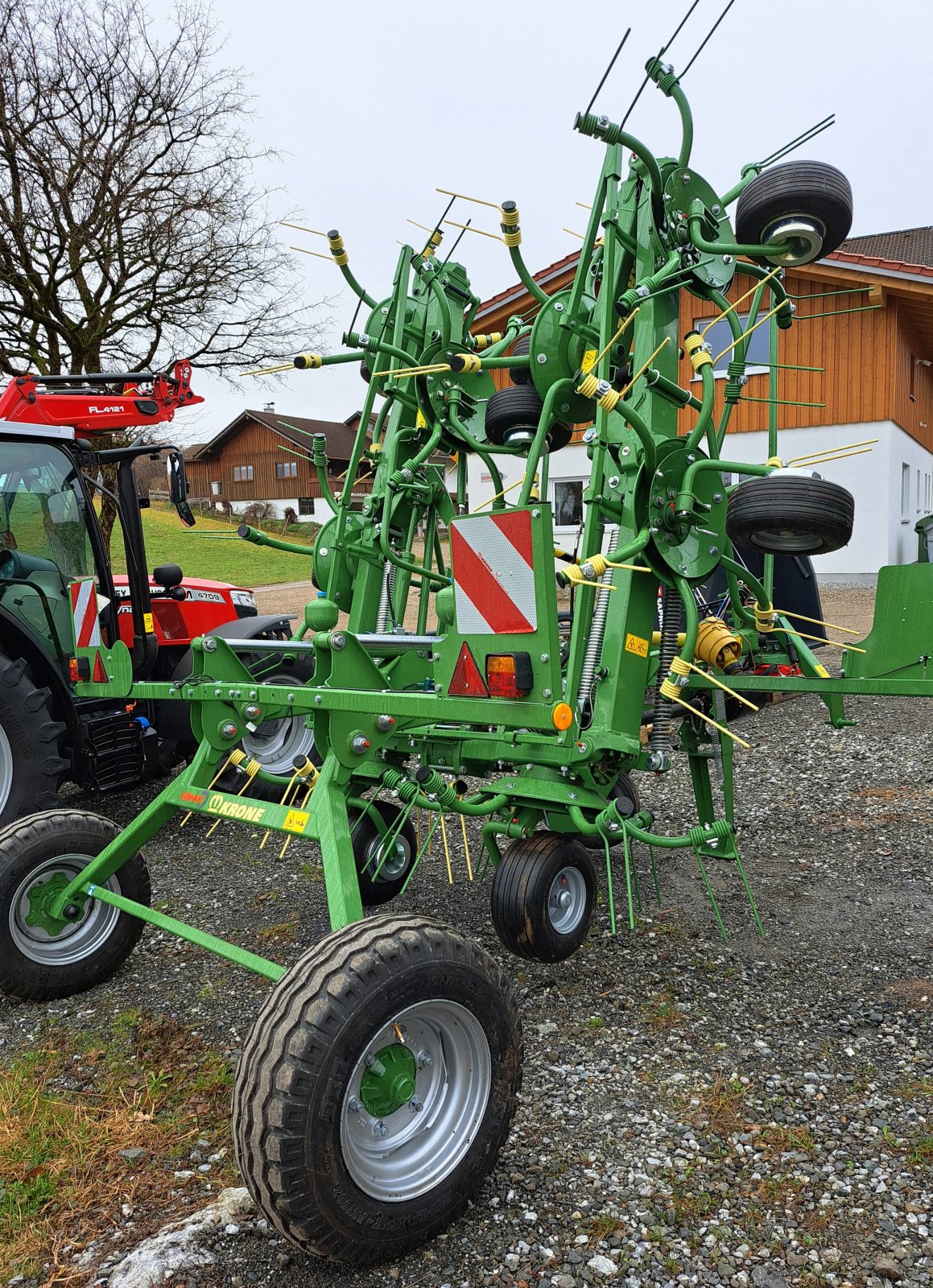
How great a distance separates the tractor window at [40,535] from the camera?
5191mm

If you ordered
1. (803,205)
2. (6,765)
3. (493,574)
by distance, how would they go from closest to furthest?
1. (493,574)
2. (803,205)
3. (6,765)

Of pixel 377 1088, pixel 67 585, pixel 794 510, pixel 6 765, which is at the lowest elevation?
pixel 377 1088

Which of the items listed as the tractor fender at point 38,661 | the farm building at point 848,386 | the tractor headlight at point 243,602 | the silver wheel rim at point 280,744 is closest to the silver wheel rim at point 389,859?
the tractor fender at point 38,661

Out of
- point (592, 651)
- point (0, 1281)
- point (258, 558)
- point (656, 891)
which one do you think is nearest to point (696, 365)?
point (592, 651)

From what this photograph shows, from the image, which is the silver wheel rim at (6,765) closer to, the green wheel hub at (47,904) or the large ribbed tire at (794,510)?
the green wheel hub at (47,904)

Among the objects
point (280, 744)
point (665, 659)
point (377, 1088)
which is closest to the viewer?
point (377, 1088)

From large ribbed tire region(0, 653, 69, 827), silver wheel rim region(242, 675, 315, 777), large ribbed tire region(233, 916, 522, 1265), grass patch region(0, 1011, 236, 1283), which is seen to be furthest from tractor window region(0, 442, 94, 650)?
large ribbed tire region(233, 916, 522, 1265)

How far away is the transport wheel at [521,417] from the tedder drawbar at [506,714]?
1 centimetres

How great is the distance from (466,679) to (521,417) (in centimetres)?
188

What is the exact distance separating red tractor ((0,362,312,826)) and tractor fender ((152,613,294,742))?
0.04ft

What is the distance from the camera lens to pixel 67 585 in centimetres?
541

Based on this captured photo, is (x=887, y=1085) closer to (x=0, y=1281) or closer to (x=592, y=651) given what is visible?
(x=592, y=651)

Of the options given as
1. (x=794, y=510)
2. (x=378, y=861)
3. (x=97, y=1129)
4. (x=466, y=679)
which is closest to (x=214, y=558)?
(x=378, y=861)

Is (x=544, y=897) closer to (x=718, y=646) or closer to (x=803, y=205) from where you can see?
(x=718, y=646)
